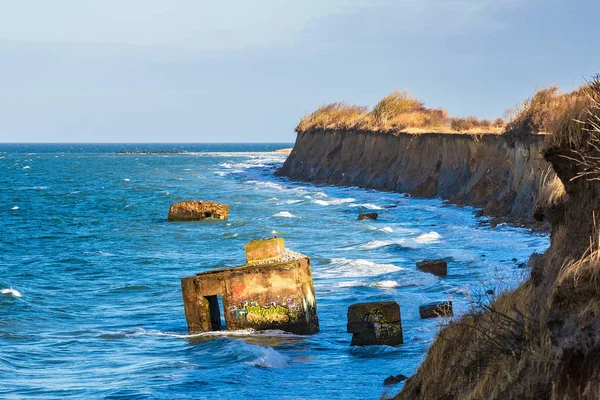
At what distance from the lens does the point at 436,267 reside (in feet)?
84.7

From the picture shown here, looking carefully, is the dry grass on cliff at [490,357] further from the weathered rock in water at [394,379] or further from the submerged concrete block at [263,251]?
the submerged concrete block at [263,251]

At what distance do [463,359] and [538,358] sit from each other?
4.15 feet

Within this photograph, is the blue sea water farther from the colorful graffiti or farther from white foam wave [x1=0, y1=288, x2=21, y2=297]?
the colorful graffiti

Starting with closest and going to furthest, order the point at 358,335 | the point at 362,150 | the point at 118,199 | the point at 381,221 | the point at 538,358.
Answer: the point at 538,358, the point at 358,335, the point at 381,221, the point at 118,199, the point at 362,150

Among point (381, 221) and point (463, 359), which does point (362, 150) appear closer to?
point (381, 221)

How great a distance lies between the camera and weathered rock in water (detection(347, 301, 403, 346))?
669 inches

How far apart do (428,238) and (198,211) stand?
16007 mm

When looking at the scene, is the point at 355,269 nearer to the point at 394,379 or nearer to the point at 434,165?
the point at 394,379

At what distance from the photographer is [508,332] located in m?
8.85

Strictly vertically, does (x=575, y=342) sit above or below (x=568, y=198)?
below

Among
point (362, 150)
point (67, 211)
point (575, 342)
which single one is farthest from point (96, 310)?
point (362, 150)

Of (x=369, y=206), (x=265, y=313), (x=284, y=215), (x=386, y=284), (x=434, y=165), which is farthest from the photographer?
(x=434, y=165)

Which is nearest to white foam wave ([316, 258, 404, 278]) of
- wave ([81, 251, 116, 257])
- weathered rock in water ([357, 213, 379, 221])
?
wave ([81, 251, 116, 257])

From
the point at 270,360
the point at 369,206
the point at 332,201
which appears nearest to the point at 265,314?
the point at 270,360
